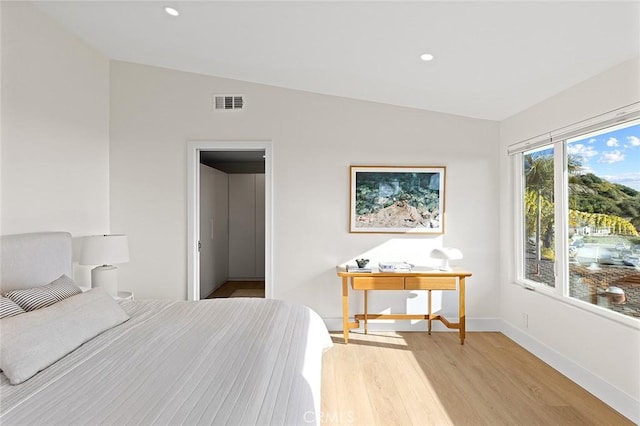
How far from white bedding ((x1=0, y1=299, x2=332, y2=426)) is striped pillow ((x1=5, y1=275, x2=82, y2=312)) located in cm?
48

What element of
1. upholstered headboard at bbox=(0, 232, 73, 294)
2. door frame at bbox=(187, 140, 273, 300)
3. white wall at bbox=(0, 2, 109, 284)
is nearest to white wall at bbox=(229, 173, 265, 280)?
door frame at bbox=(187, 140, 273, 300)

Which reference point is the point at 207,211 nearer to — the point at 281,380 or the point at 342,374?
the point at 342,374

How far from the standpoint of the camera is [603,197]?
8.17ft

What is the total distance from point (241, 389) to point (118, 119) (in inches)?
135

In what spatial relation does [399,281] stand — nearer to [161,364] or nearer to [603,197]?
[603,197]

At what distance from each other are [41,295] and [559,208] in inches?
154

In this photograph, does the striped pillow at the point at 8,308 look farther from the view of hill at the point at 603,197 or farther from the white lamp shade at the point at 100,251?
the view of hill at the point at 603,197

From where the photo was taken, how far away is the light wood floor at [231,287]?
5.06m

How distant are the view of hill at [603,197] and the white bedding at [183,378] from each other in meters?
2.31

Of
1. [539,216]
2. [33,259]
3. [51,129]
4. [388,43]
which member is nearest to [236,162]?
[51,129]

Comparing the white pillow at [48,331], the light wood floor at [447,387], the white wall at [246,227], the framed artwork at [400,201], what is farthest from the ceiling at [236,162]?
the white pillow at [48,331]

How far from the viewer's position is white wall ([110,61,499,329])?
3594 millimetres

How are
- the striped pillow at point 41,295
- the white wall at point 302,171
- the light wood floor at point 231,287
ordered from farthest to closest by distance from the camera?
the light wood floor at point 231,287
the white wall at point 302,171
the striped pillow at point 41,295

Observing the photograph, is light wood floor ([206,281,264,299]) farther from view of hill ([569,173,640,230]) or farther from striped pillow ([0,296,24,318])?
view of hill ([569,173,640,230])
